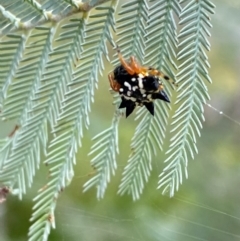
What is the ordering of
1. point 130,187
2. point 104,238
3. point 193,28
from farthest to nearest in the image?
point 104,238 < point 130,187 < point 193,28

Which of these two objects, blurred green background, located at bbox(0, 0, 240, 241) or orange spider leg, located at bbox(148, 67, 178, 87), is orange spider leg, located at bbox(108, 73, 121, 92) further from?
blurred green background, located at bbox(0, 0, 240, 241)

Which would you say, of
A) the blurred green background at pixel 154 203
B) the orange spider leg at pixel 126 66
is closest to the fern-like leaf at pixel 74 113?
the orange spider leg at pixel 126 66

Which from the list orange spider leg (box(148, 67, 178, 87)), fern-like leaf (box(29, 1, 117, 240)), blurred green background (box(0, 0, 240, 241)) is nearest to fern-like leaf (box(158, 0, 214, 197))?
orange spider leg (box(148, 67, 178, 87))

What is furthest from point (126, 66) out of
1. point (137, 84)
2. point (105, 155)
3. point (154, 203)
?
point (154, 203)

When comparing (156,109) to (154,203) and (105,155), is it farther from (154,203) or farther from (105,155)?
(154,203)

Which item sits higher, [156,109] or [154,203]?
[156,109]

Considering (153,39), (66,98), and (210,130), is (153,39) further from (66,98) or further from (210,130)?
(210,130)

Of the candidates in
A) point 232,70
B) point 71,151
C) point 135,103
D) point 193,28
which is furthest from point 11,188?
point 232,70
